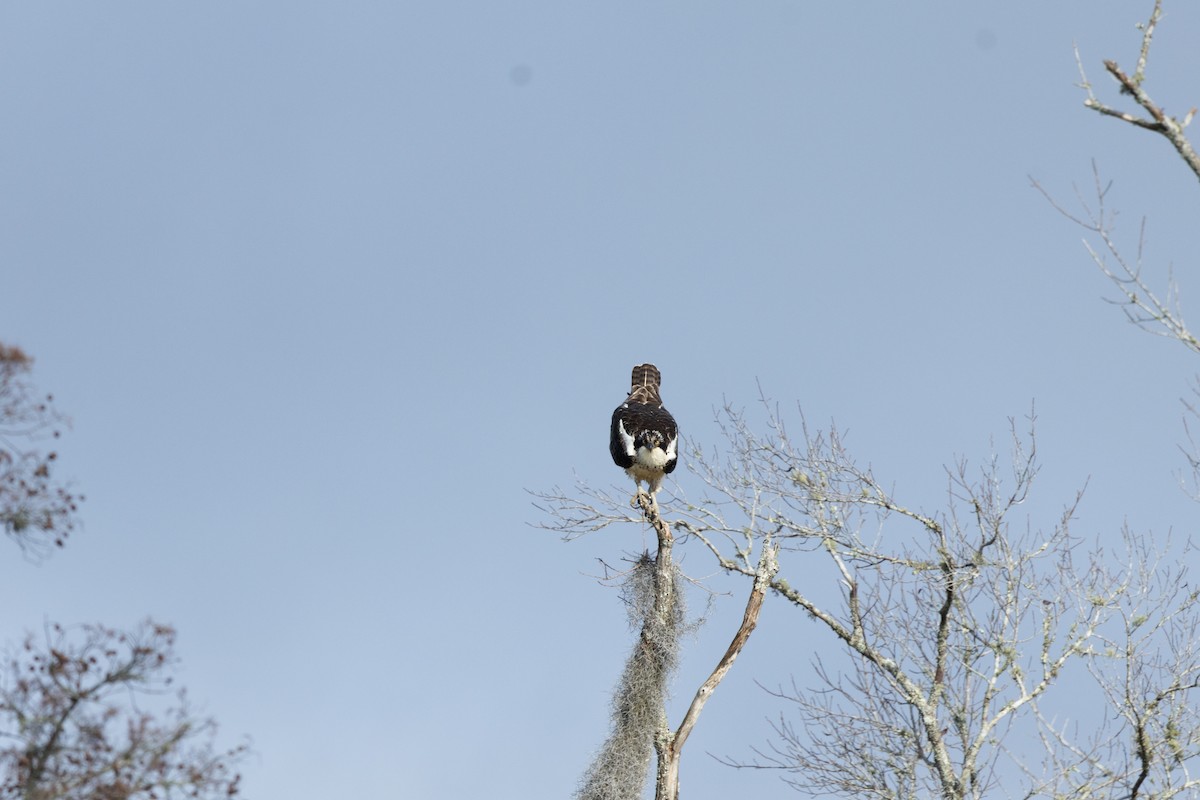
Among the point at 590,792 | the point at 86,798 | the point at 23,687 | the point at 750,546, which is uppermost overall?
the point at 750,546

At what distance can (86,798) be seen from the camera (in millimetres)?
6371

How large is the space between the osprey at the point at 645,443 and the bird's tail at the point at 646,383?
643 mm

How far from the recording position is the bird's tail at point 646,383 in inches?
663

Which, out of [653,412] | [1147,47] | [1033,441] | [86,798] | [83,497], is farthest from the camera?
[653,412]

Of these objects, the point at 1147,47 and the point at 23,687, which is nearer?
the point at 23,687

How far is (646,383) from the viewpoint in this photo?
17031mm

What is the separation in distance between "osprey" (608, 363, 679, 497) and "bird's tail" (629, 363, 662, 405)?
64 cm

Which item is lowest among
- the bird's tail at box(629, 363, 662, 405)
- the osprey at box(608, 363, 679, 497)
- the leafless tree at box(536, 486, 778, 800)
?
the leafless tree at box(536, 486, 778, 800)

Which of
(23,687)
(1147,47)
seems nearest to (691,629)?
(1147,47)

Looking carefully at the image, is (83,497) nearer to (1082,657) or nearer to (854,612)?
(854,612)

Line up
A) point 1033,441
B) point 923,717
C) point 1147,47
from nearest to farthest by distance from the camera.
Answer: point 1147,47
point 923,717
point 1033,441

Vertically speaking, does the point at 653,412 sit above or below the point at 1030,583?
above

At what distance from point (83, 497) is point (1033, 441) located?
897cm

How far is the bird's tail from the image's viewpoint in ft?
55.2
